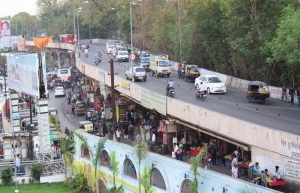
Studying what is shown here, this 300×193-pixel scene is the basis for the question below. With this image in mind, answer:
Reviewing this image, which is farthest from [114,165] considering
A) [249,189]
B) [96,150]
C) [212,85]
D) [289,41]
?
[212,85]

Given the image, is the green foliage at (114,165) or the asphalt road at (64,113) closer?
the green foliage at (114,165)

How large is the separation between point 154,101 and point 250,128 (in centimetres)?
1190

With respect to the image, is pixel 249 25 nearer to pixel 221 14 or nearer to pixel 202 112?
pixel 221 14

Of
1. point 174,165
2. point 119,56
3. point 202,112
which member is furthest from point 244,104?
point 119,56

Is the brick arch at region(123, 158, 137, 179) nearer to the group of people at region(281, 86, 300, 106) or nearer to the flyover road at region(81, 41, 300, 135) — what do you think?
the flyover road at region(81, 41, 300, 135)

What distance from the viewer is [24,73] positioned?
1636 inches

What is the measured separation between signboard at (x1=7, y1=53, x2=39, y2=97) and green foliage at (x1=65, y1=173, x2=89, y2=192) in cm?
830

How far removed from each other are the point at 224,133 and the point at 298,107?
9.89 m

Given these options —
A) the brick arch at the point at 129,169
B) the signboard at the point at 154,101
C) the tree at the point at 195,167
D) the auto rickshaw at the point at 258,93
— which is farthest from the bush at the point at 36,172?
the tree at the point at 195,167

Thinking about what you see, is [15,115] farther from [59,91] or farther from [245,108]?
[59,91]

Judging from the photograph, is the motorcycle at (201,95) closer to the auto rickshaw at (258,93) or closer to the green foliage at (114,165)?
the auto rickshaw at (258,93)

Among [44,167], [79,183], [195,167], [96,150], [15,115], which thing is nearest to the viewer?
[195,167]

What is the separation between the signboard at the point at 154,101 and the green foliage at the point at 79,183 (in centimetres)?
665

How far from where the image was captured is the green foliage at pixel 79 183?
31844 millimetres
